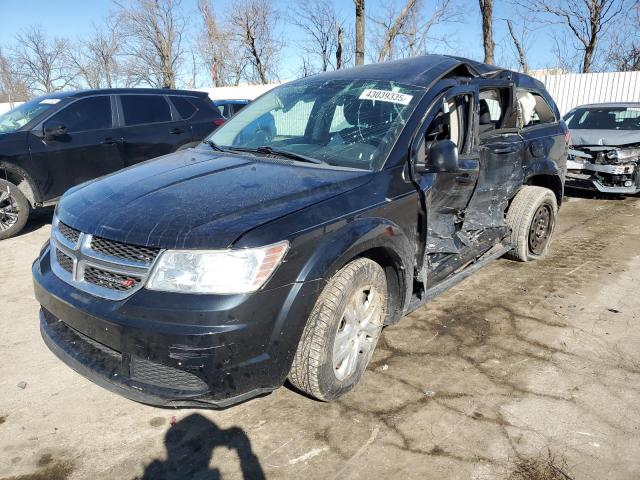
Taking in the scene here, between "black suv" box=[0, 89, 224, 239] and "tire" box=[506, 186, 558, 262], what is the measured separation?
5.00 metres

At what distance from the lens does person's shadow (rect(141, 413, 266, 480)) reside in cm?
233

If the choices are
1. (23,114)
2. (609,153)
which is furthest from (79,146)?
(609,153)

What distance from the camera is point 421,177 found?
10.6 ft

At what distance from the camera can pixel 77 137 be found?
6672mm

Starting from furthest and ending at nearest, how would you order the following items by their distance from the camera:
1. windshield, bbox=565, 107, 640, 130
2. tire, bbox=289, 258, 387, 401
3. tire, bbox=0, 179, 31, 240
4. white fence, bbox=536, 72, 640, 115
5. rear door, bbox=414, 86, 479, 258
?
white fence, bbox=536, 72, 640, 115
windshield, bbox=565, 107, 640, 130
tire, bbox=0, 179, 31, 240
rear door, bbox=414, 86, 479, 258
tire, bbox=289, 258, 387, 401

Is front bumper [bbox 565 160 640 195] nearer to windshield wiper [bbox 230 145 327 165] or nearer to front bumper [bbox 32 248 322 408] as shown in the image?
windshield wiper [bbox 230 145 327 165]

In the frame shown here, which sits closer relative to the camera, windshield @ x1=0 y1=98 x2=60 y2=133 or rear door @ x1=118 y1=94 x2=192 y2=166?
windshield @ x1=0 y1=98 x2=60 y2=133

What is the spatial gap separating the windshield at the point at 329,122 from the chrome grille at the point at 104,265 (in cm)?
131

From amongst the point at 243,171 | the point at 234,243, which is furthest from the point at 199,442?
the point at 243,171

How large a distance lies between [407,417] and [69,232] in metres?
2.11

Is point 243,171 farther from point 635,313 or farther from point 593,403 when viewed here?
point 635,313

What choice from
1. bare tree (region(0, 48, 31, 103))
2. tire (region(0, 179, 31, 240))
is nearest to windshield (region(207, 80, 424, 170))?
tire (region(0, 179, 31, 240))

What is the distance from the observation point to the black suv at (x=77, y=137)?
631cm

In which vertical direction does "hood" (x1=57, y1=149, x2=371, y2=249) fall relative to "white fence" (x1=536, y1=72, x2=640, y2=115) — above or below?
below
